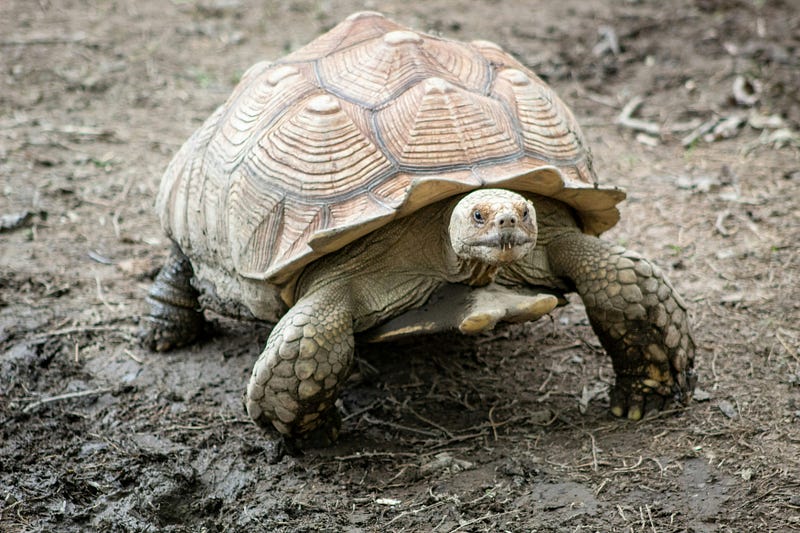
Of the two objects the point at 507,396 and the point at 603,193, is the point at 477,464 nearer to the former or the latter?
the point at 507,396

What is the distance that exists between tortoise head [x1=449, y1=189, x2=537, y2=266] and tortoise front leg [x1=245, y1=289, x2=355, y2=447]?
598 millimetres

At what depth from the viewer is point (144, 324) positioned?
15.2 ft

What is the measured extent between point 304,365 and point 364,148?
90cm

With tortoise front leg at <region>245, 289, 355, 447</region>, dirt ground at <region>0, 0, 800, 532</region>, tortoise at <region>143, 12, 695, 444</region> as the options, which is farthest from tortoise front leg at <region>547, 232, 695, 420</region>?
tortoise front leg at <region>245, 289, 355, 447</region>

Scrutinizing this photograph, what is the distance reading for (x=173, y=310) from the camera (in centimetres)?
447

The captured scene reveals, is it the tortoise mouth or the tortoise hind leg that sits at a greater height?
the tortoise mouth

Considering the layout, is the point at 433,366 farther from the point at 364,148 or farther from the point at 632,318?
the point at 364,148

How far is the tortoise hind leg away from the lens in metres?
4.47

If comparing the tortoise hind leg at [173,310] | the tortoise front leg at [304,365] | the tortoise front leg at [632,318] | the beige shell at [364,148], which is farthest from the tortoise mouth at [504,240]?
the tortoise hind leg at [173,310]

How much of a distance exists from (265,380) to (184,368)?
117cm

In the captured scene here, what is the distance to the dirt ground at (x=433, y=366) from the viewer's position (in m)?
3.21

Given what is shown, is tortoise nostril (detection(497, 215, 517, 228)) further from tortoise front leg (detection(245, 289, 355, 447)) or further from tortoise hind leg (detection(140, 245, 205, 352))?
tortoise hind leg (detection(140, 245, 205, 352))

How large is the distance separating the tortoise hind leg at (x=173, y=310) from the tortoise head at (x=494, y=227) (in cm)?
186

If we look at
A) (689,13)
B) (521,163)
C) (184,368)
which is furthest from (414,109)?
(689,13)
